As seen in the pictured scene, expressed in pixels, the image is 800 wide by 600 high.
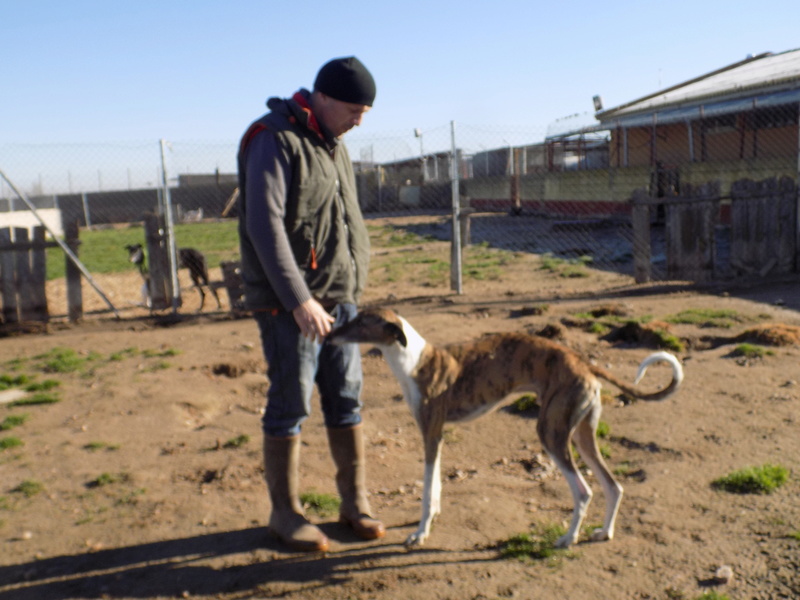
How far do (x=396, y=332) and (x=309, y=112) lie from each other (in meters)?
1.15

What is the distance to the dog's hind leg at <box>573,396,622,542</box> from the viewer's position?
3.78m

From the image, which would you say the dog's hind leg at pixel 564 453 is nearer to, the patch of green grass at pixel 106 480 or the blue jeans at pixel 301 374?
the blue jeans at pixel 301 374

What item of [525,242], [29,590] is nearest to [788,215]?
[525,242]

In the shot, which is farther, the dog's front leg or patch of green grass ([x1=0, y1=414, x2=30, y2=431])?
patch of green grass ([x1=0, y1=414, x2=30, y2=431])

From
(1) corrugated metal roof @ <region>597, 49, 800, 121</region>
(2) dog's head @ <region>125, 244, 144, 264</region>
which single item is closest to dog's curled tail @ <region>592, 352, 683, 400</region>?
(2) dog's head @ <region>125, 244, 144, 264</region>

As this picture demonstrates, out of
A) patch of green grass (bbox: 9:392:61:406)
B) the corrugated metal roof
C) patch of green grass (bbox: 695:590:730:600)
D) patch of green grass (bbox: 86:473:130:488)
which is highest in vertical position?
the corrugated metal roof

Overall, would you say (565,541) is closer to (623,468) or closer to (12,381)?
(623,468)

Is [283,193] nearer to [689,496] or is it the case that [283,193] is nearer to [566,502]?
[566,502]

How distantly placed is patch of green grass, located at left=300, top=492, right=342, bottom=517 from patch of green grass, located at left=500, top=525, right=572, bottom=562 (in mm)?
1061

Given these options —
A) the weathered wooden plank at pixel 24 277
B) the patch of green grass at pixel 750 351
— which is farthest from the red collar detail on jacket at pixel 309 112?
the weathered wooden plank at pixel 24 277

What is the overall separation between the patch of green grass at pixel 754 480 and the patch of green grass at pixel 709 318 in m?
4.33

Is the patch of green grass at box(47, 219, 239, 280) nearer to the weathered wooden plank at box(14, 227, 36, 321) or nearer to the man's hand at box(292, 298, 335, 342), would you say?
the weathered wooden plank at box(14, 227, 36, 321)

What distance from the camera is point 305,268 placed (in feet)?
12.2

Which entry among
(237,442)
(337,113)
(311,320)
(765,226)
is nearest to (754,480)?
(311,320)
